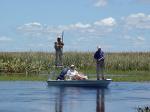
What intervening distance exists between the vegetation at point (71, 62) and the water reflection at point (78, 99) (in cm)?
1316

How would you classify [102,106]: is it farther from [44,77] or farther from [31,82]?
[44,77]

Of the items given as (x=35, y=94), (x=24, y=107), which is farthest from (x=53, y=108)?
(x=35, y=94)

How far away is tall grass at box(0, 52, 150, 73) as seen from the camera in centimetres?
4738

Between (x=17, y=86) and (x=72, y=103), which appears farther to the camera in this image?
(x=17, y=86)

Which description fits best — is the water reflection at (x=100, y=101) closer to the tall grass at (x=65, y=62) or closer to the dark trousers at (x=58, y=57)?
the dark trousers at (x=58, y=57)

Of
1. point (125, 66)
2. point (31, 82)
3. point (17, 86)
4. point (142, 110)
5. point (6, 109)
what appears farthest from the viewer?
point (125, 66)

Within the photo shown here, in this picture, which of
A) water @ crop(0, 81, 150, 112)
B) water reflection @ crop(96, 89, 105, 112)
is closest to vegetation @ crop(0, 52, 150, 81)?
water @ crop(0, 81, 150, 112)

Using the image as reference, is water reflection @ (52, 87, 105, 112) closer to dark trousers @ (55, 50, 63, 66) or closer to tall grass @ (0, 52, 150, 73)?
dark trousers @ (55, 50, 63, 66)

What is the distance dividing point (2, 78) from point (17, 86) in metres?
6.64

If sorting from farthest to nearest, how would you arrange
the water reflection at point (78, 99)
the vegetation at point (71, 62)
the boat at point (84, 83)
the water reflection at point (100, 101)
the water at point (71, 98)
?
the vegetation at point (71, 62), the boat at point (84, 83), the water at point (71, 98), the water reflection at point (78, 99), the water reflection at point (100, 101)

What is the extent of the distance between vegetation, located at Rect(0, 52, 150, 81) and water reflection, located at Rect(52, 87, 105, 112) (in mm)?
13162

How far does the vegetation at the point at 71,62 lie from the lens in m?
47.3

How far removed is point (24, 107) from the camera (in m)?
24.4

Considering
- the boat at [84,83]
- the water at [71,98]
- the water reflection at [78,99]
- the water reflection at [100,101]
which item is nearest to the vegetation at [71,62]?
the water at [71,98]
